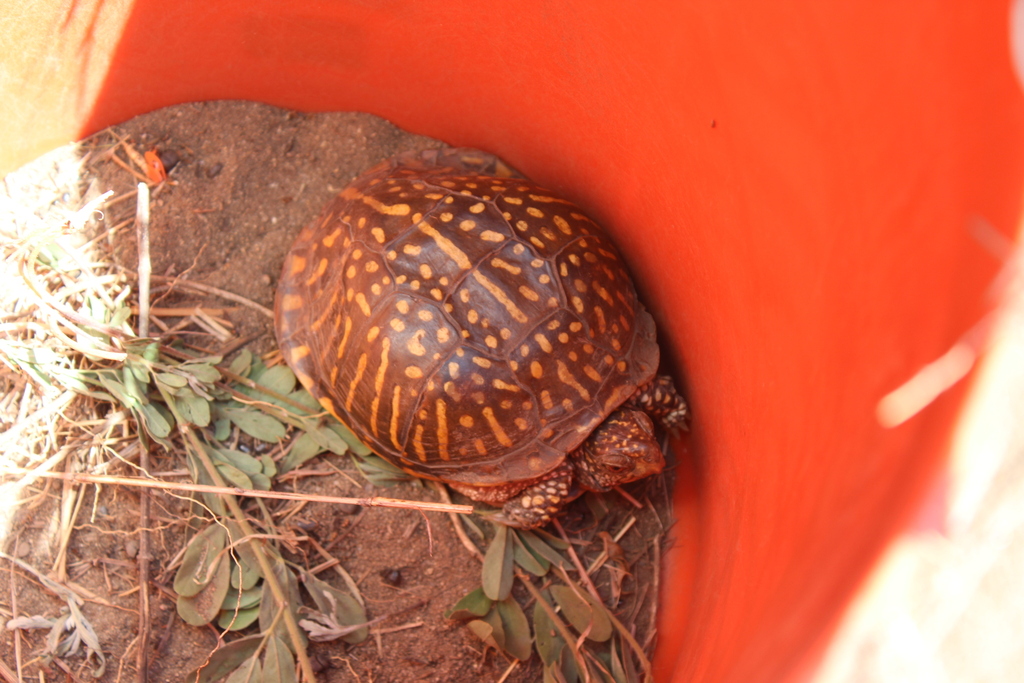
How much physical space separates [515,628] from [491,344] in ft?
2.02

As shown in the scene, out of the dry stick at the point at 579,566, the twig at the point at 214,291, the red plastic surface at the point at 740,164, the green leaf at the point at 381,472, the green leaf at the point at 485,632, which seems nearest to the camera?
the red plastic surface at the point at 740,164

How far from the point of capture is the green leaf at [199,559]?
1.33 metres

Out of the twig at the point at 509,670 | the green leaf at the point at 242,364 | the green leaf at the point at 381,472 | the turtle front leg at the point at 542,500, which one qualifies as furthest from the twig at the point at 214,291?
the twig at the point at 509,670

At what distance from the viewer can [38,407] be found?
1.42m

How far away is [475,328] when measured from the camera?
1.21 m

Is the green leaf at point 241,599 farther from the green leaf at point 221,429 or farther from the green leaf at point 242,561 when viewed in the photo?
the green leaf at point 221,429

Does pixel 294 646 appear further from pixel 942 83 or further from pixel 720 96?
pixel 942 83

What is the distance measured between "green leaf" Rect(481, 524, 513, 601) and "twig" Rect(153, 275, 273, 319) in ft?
2.72

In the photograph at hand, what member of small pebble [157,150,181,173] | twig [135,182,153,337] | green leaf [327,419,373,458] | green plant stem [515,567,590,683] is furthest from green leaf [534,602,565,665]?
small pebble [157,150,181,173]

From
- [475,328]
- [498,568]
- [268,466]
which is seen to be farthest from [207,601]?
[475,328]

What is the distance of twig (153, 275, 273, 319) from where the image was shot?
1608 millimetres

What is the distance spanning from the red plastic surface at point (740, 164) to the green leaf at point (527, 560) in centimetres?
28

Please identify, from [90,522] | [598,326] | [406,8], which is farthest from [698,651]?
[406,8]

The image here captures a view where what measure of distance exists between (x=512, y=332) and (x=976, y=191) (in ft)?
2.63
